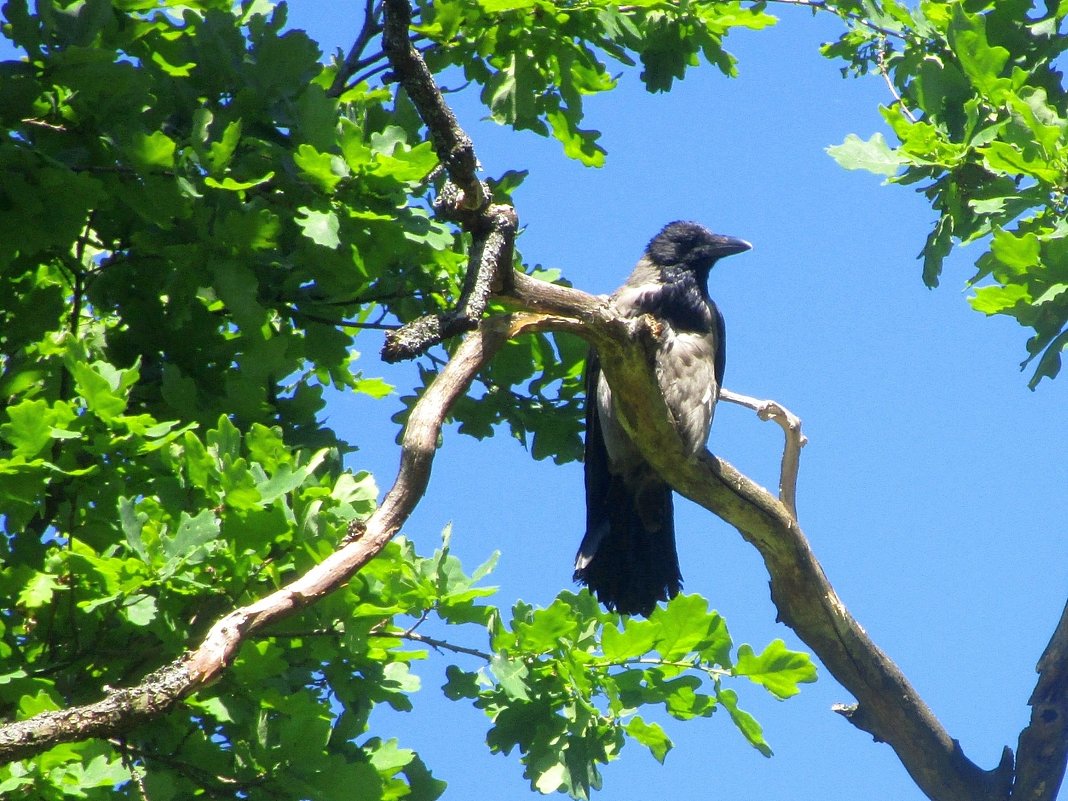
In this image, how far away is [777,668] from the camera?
3.68m

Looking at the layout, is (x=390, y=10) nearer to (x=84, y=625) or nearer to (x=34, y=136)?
(x=34, y=136)

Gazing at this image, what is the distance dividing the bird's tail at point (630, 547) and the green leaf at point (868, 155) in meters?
1.91

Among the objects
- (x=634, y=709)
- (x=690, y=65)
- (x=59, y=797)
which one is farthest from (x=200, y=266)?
(x=690, y=65)

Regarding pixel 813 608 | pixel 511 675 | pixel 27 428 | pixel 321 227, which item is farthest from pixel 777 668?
pixel 27 428

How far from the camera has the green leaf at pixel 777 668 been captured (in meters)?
3.63

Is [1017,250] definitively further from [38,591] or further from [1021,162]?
[38,591]

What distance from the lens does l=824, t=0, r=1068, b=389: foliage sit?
12.0 feet

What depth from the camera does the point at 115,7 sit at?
3408 millimetres

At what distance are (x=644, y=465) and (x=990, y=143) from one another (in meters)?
2.15

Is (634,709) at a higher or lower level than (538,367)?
lower

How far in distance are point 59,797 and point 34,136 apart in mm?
1752

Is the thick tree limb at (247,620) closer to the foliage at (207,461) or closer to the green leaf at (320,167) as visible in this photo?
the foliage at (207,461)

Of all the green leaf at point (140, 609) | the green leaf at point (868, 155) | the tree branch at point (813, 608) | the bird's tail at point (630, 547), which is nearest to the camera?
the green leaf at point (140, 609)

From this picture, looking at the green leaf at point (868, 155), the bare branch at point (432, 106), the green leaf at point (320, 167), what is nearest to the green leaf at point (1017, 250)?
the green leaf at point (868, 155)
